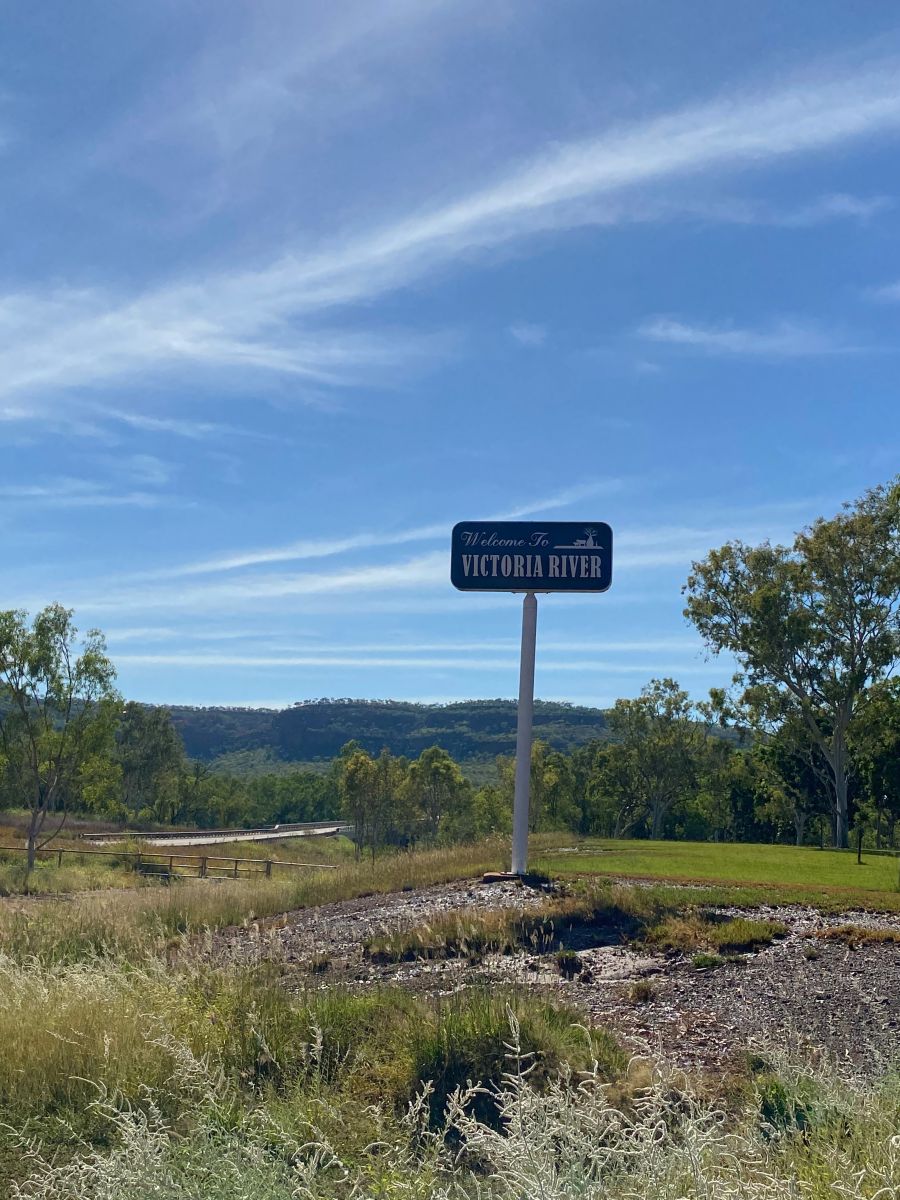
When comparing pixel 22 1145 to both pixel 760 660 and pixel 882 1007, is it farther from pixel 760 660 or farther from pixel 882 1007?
pixel 760 660

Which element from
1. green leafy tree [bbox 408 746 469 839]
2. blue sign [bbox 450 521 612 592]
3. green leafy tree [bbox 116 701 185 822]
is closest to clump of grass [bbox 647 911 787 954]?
blue sign [bbox 450 521 612 592]

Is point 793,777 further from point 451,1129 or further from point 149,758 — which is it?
→ point 149,758

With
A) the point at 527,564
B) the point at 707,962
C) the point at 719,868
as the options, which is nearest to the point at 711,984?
the point at 707,962

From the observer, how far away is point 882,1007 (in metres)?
7.19

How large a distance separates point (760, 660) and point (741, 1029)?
37.8 metres

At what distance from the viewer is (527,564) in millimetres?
15703

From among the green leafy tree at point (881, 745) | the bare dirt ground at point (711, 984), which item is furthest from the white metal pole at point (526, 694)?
the green leafy tree at point (881, 745)

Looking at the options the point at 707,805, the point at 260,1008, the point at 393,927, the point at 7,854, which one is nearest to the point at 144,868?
the point at 7,854

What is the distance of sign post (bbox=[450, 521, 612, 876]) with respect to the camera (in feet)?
50.8

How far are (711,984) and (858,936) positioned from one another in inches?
79.2

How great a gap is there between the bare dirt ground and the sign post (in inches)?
200

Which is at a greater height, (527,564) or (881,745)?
(527,564)

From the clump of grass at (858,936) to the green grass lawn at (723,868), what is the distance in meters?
4.28

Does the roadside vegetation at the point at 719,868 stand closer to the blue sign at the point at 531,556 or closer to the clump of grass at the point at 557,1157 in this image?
the blue sign at the point at 531,556
